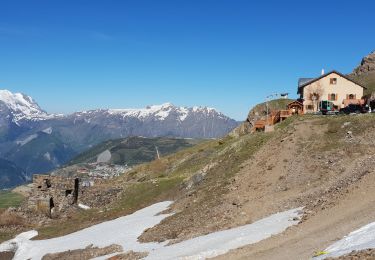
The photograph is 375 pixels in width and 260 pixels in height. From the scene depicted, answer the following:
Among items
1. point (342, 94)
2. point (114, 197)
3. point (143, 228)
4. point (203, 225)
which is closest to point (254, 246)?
point (203, 225)

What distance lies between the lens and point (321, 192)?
37469mm

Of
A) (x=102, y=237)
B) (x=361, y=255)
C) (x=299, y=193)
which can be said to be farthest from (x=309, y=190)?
(x=361, y=255)

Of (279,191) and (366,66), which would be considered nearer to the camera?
(279,191)

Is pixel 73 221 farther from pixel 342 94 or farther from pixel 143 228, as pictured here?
pixel 342 94

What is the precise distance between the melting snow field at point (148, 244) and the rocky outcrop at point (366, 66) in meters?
150

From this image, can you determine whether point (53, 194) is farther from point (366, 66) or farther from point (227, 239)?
point (366, 66)

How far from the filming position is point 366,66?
18725 centimetres

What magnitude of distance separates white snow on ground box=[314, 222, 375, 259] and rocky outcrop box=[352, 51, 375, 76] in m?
170

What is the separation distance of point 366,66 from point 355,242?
179 meters

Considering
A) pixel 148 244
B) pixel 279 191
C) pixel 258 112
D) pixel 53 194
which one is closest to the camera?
pixel 148 244

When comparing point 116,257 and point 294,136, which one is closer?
point 116,257

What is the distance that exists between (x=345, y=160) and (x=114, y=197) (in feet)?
115

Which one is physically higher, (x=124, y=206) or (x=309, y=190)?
(x=309, y=190)

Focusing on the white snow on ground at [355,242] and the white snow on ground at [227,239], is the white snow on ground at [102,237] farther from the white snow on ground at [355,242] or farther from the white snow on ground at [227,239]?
the white snow on ground at [355,242]
